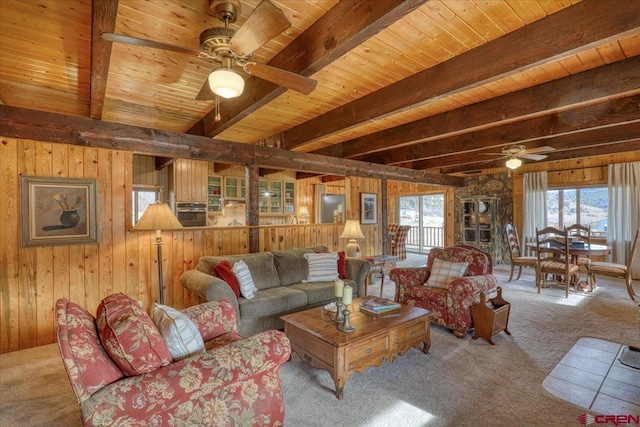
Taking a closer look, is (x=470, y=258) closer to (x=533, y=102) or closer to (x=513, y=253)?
(x=533, y=102)

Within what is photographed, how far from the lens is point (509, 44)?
224 cm

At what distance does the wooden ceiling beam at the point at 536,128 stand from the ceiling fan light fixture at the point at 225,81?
416cm

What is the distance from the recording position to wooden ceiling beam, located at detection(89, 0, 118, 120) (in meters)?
1.61

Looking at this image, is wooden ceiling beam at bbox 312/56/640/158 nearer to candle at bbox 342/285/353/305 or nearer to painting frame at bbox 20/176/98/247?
candle at bbox 342/285/353/305

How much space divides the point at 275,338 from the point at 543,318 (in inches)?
147

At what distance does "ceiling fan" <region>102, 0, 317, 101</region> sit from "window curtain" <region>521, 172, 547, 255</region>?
723 cm

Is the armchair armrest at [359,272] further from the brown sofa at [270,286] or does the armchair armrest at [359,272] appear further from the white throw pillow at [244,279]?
the white throw pillow at [244,279]

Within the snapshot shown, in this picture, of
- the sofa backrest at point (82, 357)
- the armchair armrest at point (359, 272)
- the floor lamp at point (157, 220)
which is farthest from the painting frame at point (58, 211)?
the armchair armrest at point (359, 272)

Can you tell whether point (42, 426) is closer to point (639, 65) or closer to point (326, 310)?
point (326, 310)

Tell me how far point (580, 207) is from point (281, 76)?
7897 millimetres

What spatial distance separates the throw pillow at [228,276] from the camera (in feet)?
10.5

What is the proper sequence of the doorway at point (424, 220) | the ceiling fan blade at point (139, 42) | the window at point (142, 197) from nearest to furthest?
the ceiling fan blade at point (139, 42) < the window at point (142, 197) < the doorway at point (424, 220)

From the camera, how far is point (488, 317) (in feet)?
10.1

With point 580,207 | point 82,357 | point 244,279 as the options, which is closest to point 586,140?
point 580,207
